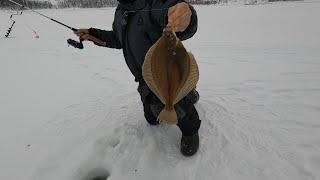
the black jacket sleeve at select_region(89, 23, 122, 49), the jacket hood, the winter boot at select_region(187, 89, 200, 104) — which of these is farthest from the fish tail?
the black jacket sleeve at select_region(89, 23, 122, 49)

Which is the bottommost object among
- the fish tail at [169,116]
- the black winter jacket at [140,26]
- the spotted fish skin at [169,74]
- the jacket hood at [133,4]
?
the fish tail at [169,116]

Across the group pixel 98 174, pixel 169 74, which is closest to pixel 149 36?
pixel 169 74

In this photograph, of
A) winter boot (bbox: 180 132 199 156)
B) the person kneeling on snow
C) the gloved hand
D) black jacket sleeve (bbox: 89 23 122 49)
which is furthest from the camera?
black jacket sleeve (bbox: 89 23 122 49)

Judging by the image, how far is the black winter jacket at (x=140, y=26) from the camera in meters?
2.29

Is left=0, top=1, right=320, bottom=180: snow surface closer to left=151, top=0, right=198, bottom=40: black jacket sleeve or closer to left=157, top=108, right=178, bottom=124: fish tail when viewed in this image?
left=157, top=108, right=178, bottom=124: fish tail

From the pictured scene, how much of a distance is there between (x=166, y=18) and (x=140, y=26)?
33cm

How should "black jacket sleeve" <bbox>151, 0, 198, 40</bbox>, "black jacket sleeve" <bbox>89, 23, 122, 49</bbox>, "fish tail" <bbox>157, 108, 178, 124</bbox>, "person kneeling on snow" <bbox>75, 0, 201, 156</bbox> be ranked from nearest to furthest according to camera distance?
1. "fish tail" <bbox>157, 108, 178, 124</bbox>
2. "black jacket sleeve" <bbox>151, 0, 198, 40</bbox>
3. "person kneeling on snow" <bbox>75, 0, 201, 156</bbox>
4. "black jacket sleeve" <bbox>89, 23, 122, 49</bbox>

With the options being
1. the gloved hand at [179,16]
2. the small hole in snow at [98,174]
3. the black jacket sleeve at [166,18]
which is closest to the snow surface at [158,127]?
the small hole in snow at [98,174]

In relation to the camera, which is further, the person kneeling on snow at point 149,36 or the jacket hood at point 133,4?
the jacket hood at point 133,4

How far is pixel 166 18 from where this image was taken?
227 cm

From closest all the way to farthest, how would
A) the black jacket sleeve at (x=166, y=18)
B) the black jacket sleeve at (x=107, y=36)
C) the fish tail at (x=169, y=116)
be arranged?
the fish tail at (x=169, y=116)
the black jacket sleeve at (x=166, y=18)
the black jacket sleeve at (x=107, y=36)

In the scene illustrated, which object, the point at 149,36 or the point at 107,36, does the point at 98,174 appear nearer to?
the point at 149,36

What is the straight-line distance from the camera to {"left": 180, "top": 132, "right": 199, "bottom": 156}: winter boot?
2586 millimetres

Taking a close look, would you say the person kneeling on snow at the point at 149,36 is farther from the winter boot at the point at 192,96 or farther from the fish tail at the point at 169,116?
the fish tail at the point at 169,116
